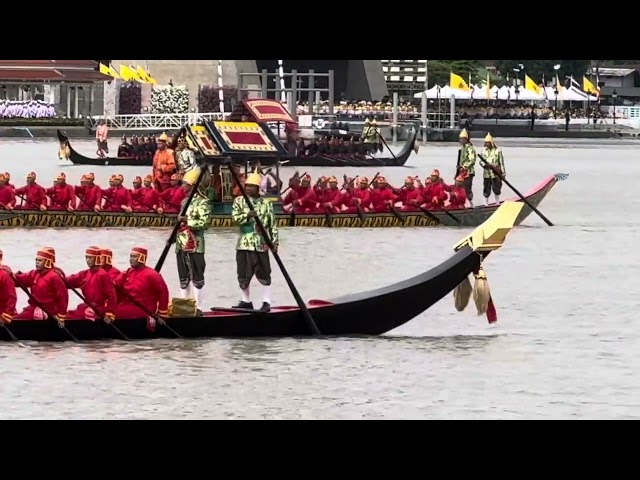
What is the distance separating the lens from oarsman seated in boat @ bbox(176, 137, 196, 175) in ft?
99.0

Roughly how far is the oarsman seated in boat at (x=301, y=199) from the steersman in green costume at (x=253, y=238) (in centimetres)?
1124

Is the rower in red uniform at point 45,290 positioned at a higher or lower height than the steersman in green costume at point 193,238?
lower

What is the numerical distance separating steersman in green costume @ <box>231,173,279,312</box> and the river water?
65 cm

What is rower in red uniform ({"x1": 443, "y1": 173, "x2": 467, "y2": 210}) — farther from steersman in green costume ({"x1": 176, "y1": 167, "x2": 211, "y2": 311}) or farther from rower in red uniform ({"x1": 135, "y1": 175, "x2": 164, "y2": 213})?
steersman in green costume ({"x1": 176, "y1": 167, "x2": 211, "y2": 311})

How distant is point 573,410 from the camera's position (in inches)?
664

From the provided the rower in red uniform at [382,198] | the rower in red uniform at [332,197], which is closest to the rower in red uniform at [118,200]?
the rower in red uniform at [332,197]

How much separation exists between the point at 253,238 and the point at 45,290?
2.42 meters

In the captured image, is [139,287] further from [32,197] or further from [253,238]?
[32,197]

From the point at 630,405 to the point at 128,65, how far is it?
57.8 meters

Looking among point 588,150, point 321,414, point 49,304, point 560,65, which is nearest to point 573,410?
point 321,414

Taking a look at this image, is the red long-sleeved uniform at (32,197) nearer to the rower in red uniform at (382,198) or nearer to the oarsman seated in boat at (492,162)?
the rower in red uniform at (382,198)

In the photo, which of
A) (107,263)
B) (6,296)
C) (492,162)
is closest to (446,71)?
(492,162)

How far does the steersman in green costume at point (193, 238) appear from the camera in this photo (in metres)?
18.9
